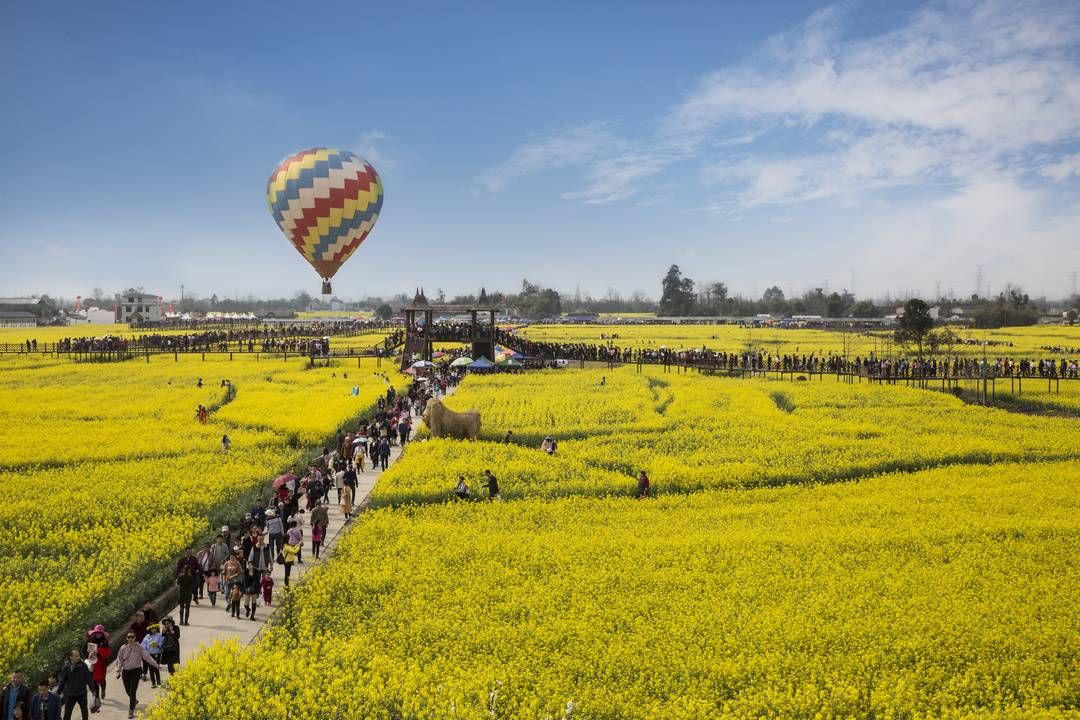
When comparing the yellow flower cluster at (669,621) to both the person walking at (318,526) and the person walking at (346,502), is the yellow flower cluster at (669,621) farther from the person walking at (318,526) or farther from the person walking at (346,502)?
the person walking at (346,502)

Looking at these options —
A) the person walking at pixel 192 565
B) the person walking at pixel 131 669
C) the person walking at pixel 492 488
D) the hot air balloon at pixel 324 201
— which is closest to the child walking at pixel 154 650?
the person walking at pixel 131 669

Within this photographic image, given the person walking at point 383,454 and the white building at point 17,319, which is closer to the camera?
the person walking at point 383,454

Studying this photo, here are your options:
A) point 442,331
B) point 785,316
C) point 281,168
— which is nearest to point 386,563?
point 281,168

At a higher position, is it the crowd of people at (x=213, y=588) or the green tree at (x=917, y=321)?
the green tree at (x=917, y=321)

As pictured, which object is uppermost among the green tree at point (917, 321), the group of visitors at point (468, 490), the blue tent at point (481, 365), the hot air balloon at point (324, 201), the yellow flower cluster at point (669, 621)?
the hot air balloon at point (324, 201)

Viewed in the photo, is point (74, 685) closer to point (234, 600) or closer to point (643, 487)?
point (234, 600)

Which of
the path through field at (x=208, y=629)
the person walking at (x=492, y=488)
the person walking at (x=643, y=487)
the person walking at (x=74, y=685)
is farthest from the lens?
the person walking at (x=643, y=487)

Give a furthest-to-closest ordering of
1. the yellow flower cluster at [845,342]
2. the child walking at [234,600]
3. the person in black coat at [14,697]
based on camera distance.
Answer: the yellow flower cluster at [845,342]
the child walking at [234,600]
the person in black coat at [14,697]

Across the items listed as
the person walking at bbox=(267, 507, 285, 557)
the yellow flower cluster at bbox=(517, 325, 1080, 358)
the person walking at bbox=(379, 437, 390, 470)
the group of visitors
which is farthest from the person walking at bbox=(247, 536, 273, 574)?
the yellow flower cluster at bbox=(517, 325, 1080, 358)
